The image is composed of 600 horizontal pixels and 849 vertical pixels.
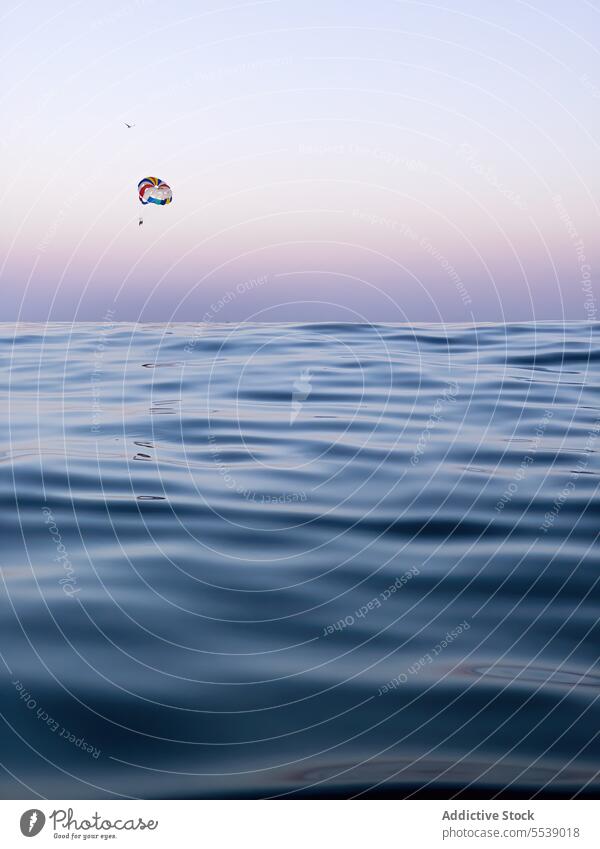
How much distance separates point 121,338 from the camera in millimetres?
14703

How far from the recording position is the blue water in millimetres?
2908

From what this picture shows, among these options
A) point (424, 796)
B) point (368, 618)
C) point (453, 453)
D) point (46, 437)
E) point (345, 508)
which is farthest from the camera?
point (46, 437)

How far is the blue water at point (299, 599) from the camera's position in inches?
114

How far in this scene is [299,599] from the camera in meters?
4.13

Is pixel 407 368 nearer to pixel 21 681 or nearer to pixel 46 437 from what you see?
pixel 46 437

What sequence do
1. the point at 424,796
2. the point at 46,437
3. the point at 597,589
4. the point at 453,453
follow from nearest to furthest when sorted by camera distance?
1. the point at 424,796
2. the point at 597,589
3. the point at 453,453
4. the point at 46,437

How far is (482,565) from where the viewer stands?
4496 millimetres

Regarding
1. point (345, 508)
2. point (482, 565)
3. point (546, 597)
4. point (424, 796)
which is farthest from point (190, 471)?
point (424, 796)

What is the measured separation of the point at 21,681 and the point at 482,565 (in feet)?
7.40

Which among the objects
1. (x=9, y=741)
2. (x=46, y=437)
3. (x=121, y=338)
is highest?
(x=121, y=338)

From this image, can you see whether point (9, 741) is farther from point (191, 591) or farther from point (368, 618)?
point (368, 618)

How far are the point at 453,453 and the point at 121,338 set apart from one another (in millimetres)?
8990

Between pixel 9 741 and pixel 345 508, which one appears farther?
pixel 345 508

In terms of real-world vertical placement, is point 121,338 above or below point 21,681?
above
